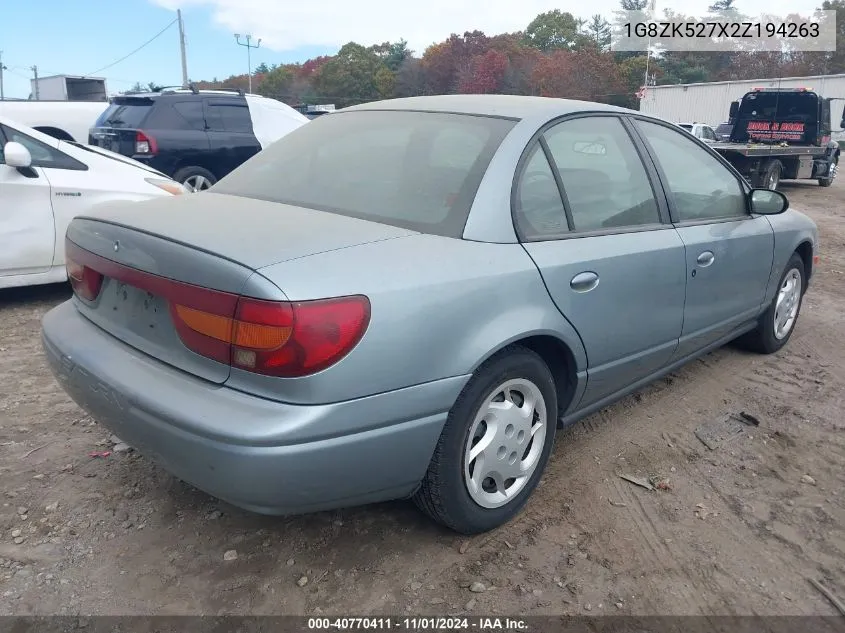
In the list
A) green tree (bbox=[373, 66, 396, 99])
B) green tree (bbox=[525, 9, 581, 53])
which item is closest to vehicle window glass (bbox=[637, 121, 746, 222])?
green tree (bbox=[373, 66, 396, 99])

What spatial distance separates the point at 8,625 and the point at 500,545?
63.5 inches

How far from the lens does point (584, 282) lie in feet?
9.08

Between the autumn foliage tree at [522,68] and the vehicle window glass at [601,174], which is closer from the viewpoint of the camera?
the vehicle window glass at [601,174]

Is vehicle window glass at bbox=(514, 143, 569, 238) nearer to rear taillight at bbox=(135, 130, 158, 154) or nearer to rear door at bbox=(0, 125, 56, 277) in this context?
rear door at bbox=(0, 125, 56, 277)

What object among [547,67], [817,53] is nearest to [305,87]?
[547,67]

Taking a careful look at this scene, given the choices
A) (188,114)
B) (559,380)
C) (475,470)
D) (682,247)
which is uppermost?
(188,114)

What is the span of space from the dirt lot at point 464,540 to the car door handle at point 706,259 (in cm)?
83

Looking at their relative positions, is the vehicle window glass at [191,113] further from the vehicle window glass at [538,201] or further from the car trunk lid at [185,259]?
the vehicle window glass at [538,201]

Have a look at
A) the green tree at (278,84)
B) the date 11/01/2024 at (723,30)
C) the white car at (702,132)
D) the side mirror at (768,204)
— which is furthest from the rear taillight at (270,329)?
the green tree at (278,84)

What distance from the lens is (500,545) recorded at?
8.54 ft

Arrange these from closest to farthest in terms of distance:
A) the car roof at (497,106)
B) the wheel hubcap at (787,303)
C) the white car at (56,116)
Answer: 1. the car roof at (497,106)
2. the wheel hubcap at (787,303)
3. the white car at (56,116)

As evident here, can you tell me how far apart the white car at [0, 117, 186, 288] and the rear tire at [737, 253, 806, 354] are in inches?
186

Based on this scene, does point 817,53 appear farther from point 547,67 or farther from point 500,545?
point 500,545

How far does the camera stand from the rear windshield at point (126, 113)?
849 centimetres
